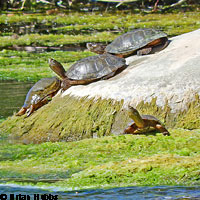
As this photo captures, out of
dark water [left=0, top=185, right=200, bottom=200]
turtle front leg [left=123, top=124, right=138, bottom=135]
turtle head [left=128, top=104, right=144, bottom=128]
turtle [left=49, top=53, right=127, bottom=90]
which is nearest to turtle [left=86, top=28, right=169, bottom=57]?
turtle [left=49, top=53, right=127, bottom=90]

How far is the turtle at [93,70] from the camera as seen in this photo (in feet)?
25.2

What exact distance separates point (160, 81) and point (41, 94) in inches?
74.0

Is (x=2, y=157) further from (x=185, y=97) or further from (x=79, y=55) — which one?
(x=79, y=55)

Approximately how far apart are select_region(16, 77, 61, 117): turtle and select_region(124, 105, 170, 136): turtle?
6.13 feet

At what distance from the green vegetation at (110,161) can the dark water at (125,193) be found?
0.45 feet

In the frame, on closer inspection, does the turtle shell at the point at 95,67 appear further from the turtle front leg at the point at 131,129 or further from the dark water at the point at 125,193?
the dark water at the point at 125,193

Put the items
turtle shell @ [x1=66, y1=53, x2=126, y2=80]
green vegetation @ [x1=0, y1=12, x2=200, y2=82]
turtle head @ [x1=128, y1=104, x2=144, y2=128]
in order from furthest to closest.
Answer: green vegetation @ [x1=0, y1=12, x2=200, y2=82]
turtle shell @ [x1=66, y1=53, x2=126, y2=80]
turtle head @ [x1=128, y1=104, x2=144, y2=128]

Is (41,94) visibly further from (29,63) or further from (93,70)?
(29,63)

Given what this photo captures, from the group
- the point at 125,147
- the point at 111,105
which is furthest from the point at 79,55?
the point at 125,147

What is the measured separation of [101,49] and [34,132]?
7.15ft

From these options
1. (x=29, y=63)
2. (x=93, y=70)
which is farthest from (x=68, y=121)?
(x=29, y=63)

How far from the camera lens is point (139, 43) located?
8.41 metres

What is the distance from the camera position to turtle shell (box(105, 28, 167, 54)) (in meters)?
8.42

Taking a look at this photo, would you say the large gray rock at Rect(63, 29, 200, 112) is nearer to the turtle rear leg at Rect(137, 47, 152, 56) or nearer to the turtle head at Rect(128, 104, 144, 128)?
the turtle rear leg at Rect(137, 47, 152, 56)
